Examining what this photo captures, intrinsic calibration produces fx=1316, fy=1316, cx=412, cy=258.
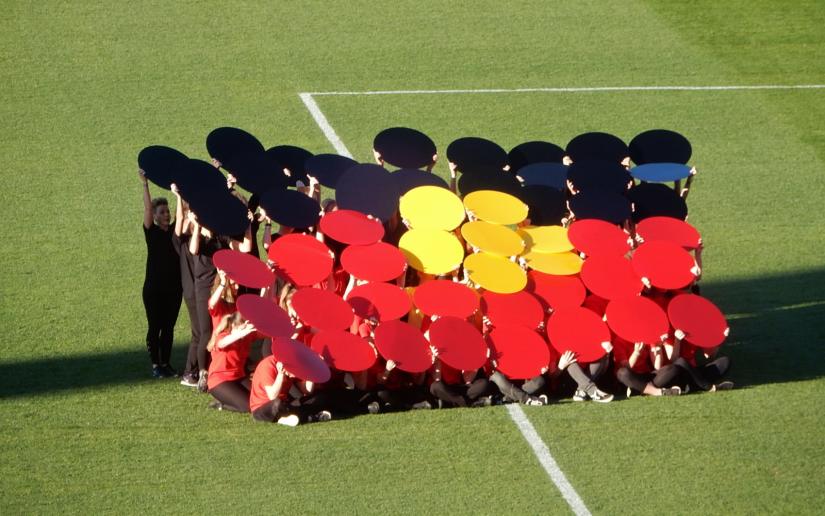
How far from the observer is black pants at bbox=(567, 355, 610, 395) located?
10.8m

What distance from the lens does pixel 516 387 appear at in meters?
10.8

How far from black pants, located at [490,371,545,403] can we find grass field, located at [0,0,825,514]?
0.18 metres

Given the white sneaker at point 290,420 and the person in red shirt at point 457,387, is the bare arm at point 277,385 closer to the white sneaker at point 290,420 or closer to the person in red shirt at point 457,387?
the white sneaker at point 290,420

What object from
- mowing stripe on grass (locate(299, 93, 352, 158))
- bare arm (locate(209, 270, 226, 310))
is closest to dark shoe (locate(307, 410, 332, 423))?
bare arm (locate(209, 270, 226, 310))

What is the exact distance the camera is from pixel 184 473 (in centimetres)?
970

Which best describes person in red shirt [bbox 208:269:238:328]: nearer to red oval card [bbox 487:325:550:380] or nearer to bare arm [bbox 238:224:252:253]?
bare arm [bbox 238:224:252:253]

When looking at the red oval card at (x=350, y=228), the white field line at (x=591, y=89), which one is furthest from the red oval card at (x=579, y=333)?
the white field line at (x=591, y=89)

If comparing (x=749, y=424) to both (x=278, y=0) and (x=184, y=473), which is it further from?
(x=278, y=0)

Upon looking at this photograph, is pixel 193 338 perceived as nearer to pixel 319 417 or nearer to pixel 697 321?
pixel 319 417

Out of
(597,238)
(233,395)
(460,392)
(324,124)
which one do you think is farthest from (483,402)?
(324,124)

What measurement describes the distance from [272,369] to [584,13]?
11.1m

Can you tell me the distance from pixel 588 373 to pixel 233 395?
2916 millimetres

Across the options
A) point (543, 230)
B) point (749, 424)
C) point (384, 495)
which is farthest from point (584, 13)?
point (384, 495)

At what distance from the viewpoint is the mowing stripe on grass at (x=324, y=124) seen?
622 inches
